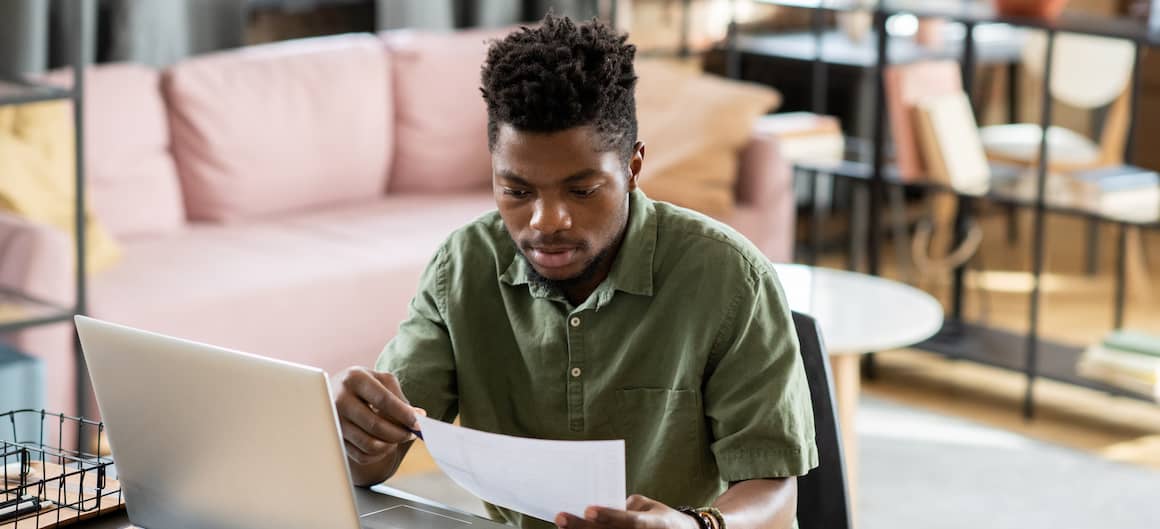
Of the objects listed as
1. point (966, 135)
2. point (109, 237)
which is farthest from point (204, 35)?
point (966, 135)

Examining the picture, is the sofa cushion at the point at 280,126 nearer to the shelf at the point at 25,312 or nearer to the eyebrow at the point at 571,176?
the shelf at the point at 25,312

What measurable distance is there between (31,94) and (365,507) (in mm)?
1787

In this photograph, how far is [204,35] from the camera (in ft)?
13.3

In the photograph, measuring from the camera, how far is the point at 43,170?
316 centimetres

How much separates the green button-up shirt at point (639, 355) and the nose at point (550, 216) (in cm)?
12

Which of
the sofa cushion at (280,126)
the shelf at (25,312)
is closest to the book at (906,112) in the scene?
the sofa cushion at (280,126)

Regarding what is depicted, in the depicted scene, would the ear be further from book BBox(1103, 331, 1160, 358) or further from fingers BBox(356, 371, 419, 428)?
book BBox(1103, 331, 1160, 358)

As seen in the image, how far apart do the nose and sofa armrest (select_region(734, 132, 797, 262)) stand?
2.72 meters

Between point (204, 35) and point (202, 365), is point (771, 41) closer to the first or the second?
point (204, 35)

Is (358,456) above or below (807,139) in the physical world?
above

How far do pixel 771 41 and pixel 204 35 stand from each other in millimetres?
1625

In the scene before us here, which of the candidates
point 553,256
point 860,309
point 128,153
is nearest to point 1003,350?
point 860,309

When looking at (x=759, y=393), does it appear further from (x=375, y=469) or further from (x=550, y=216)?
(x=375, y=469)

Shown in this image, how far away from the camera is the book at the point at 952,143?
3688 millimetres
